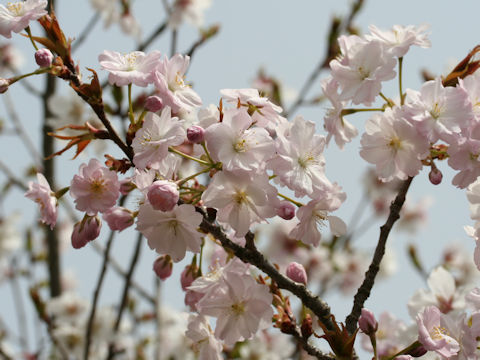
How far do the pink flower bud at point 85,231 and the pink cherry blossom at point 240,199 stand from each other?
313mm

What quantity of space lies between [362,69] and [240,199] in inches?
19.7

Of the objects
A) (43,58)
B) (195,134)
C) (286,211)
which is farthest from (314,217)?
(43,58)

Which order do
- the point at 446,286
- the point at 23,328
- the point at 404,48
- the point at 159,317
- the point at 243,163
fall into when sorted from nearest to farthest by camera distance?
1. the point at 243,163
2. the point at 404,48
3. the point at 446,286
4. the point at 159,317
5. the point at 23,328

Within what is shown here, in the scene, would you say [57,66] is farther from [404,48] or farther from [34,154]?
[34,154]

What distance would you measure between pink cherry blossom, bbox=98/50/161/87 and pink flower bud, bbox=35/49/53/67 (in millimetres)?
122

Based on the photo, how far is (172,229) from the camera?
127cm

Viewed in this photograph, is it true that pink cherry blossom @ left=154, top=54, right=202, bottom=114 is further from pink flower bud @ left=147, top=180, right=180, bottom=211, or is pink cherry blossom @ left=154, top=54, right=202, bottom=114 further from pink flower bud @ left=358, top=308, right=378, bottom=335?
pink flower bud @ left=358, top=308, right=378, bottom=335

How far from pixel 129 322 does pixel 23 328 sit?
726 mm

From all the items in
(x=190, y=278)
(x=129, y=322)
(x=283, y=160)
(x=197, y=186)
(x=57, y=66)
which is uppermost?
(x=57, y=66)

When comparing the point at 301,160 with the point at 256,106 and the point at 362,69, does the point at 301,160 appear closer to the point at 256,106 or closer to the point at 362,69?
the point at 256,106

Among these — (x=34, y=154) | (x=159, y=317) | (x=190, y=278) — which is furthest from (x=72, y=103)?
(x=190, y=278)

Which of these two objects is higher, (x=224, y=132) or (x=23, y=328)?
(x=224, y=132)

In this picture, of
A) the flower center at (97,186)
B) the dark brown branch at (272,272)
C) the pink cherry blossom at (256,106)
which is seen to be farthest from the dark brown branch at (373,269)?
the flower center at (97,186)

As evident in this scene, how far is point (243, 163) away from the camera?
1152mm
